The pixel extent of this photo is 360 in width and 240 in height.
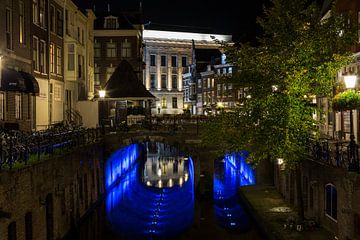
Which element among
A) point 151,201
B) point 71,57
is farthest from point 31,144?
point 71,57

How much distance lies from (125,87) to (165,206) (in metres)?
10.9

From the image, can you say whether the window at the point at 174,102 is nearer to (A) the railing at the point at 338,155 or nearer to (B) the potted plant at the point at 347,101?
(A) the railing at the point at 338,155

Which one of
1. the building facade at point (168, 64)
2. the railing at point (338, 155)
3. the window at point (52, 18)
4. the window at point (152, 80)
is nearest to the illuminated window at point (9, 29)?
the window at point (52, 18)

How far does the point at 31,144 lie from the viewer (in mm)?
21156

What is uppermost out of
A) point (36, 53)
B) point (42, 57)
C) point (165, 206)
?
point (36, 53)

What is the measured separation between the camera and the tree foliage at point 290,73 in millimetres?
21875

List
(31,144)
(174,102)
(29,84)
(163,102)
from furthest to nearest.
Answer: (174,102)
(163,102)
(29,84)
(31,144)

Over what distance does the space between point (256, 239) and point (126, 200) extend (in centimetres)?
1599

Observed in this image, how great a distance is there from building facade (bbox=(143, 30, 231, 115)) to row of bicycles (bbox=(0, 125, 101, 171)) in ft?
244

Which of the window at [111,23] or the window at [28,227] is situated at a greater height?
the window at [111,23]

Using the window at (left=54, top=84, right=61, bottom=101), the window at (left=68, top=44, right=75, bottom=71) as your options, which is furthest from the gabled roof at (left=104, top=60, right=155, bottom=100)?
the window at (left=54, top=84, right=61, bottom=101)

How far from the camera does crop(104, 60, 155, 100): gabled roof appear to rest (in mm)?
39969

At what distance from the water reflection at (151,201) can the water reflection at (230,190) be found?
218cm

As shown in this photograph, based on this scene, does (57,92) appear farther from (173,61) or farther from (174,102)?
(173,61)
